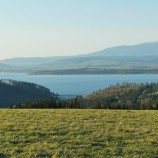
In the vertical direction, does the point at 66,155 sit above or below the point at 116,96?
above

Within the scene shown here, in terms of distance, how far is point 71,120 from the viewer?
23.8m

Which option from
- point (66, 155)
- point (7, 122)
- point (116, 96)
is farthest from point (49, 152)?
point (116, 96)

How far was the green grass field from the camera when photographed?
14.9m

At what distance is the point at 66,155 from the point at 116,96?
599 feet

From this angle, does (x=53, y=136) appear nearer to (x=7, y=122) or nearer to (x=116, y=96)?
(x=7, y=122)

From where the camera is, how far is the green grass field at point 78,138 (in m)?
14.9

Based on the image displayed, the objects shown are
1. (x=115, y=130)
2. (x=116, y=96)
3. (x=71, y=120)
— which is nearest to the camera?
(x=115, y=130)

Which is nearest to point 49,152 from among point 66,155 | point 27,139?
point 66,155

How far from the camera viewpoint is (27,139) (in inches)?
674

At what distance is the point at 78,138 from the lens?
1752cm

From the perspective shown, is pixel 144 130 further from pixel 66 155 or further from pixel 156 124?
pixel 66 155

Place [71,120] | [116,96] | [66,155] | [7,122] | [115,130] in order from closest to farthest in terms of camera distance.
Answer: [66,155] → [115,130] → [7,122] → [71,120] → [116,96]

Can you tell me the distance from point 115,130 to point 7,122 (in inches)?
243

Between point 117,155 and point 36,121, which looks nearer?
point 117,155
